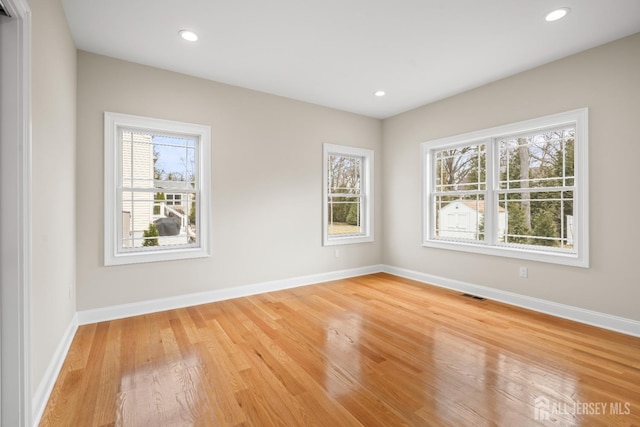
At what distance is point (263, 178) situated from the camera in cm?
417

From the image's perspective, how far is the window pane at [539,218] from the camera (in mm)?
3338

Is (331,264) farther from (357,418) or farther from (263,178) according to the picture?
(357,418)

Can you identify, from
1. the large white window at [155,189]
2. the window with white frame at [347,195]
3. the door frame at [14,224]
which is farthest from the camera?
the window with white frame at [347,195]

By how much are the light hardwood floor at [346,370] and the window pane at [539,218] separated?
2.91ft

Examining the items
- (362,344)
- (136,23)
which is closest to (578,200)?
(362,344)

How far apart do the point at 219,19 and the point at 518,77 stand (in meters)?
3.43

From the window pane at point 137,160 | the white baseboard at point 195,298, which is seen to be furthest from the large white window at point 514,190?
the window pane at point 137,160

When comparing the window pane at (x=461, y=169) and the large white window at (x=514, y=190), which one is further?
the window pane at (x=461, y=169)

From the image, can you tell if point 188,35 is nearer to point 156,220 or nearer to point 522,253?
point 156,220

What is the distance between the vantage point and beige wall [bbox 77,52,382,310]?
10.2ft

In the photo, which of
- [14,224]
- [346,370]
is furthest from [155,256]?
[346,370]

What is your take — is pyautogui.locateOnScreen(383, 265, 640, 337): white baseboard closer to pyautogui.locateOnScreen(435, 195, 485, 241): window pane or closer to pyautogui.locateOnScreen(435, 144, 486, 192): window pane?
pyautogui.locateOnScreen(435, 195, 485, 241): window pane

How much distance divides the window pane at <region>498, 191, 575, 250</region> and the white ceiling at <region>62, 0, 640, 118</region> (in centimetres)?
153

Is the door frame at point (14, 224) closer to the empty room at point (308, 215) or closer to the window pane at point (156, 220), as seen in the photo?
the empty room at point (308, 215)
